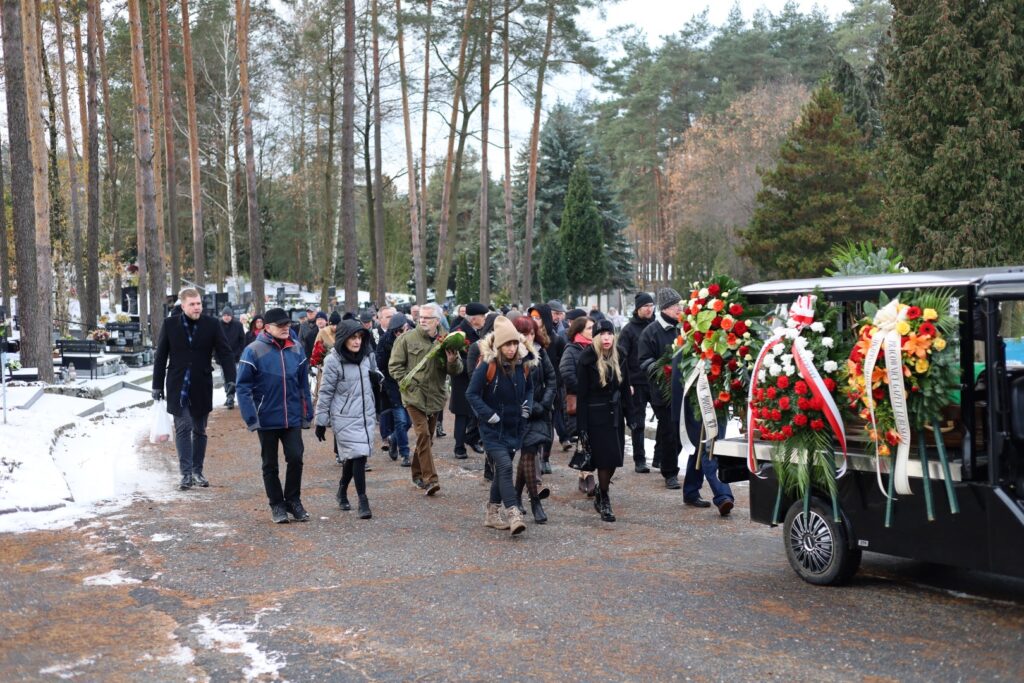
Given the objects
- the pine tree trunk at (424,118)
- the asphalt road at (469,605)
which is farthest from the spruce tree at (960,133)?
the asphalt road at (469,605)

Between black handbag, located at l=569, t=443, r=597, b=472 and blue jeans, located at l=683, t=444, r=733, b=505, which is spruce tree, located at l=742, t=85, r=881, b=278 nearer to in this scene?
blue jeans, located at l=683, t=444, r=733, b=505

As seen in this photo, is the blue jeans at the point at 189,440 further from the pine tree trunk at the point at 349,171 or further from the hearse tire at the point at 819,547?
the pine tree trunk at the point at 349,171

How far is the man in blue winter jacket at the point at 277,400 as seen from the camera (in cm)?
973

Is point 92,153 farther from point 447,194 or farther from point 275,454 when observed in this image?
point 275,454

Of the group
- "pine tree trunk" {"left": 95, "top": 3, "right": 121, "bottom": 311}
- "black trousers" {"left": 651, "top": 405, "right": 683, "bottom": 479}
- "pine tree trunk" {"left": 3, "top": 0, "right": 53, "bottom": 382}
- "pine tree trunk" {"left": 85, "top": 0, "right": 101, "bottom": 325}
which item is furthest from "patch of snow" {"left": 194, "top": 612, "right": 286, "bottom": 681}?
"pine tree trunk" {"left": 95, "top": 3, "right": 121, "bottom": 311}

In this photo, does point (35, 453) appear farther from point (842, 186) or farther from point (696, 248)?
point (696, 248)

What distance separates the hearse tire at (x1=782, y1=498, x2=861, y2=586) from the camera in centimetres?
721

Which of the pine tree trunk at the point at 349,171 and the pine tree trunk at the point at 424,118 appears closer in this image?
the pine tree trunk at the point at 349,171

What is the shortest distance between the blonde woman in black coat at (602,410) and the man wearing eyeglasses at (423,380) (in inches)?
78.3

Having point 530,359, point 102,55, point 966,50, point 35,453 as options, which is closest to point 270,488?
point 530,359

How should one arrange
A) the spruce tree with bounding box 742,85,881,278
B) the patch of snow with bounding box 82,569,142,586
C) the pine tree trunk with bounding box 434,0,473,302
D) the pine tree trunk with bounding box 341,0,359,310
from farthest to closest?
the spruce tree with bounding box 742,85,881,278 < the pine tree trunk with bounding box 434,0,473,302 < the pine tree trunk with bounding box 341,0,359,310 < the patch of snow with bounding box 82,569,142,586

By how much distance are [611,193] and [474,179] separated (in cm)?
2548

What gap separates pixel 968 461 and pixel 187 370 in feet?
25.4

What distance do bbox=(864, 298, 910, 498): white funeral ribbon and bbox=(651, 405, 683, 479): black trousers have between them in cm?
486
